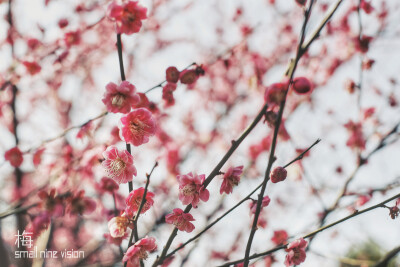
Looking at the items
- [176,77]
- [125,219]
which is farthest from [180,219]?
[176,77]

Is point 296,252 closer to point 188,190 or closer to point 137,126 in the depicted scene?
point 188,190

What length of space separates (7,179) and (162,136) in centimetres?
543

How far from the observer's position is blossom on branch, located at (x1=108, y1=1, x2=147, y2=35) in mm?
1630

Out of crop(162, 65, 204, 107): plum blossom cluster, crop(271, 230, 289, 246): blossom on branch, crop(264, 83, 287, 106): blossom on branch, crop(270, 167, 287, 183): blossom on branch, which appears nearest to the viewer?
crop(264, 83, 287, 106): blossom on branch

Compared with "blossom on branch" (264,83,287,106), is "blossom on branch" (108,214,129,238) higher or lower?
lower

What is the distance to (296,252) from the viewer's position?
1.62 meters

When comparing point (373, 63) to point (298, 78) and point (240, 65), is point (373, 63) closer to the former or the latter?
point (298, 78)

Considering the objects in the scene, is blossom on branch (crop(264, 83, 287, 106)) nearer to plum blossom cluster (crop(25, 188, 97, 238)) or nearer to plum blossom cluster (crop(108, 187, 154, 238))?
plum blossom cluster (crop(108, 187, 154, 238))

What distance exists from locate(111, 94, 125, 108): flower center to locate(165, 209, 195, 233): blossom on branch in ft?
2.00

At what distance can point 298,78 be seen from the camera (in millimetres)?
1422

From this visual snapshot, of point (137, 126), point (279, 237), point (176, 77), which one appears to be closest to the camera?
point (137, 126)

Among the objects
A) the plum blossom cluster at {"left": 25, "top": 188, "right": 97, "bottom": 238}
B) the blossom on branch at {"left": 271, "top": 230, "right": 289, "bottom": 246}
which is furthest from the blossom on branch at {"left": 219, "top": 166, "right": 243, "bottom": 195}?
the blossom on branch at {"left": 271, "top": 230, "right": 289, "bottom": 246}

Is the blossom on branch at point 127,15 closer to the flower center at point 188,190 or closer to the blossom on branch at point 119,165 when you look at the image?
the blossom on branch at point 119,165

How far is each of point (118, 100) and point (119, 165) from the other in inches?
13.2
